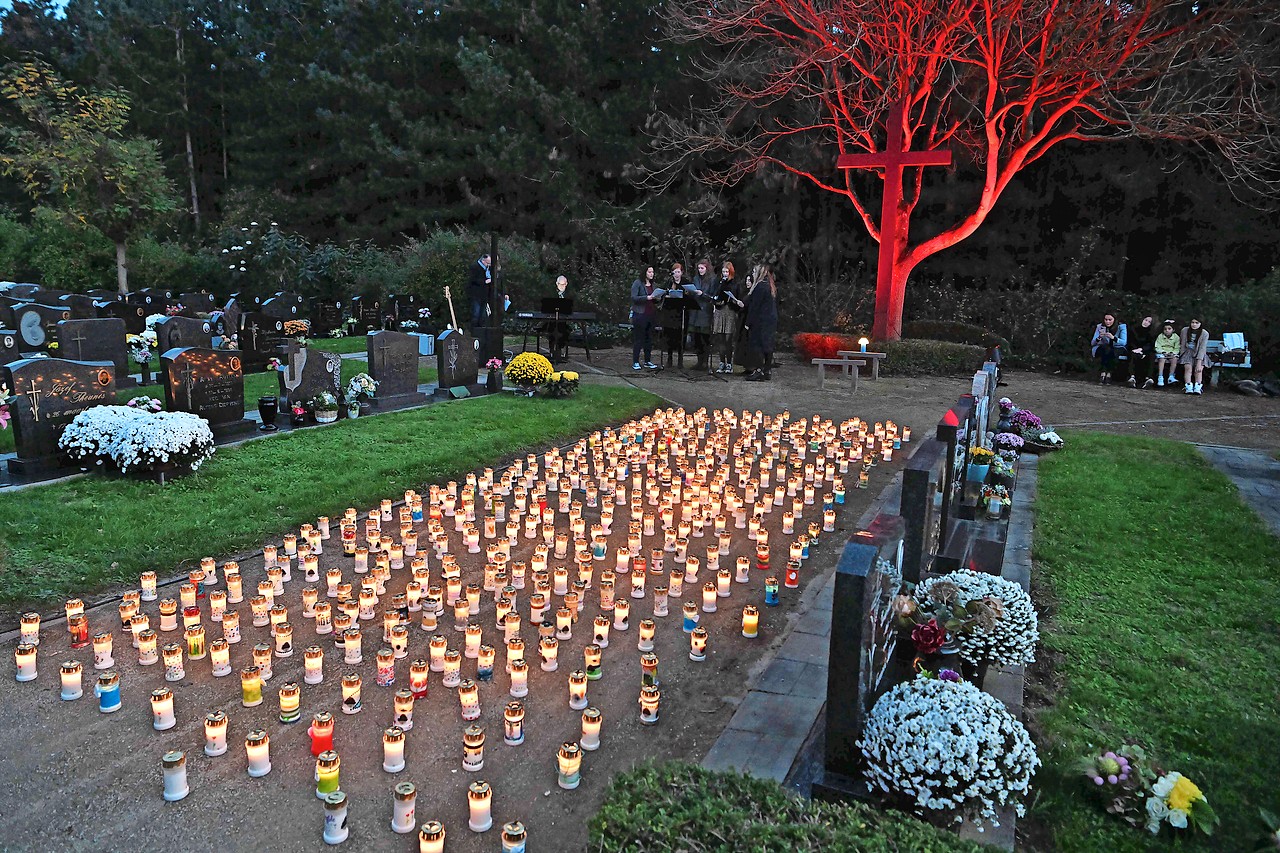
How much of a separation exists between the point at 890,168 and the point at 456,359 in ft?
41.8

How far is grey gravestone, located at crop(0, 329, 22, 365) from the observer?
12.8 metres

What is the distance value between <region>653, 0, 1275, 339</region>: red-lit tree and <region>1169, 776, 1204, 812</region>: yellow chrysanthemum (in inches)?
730

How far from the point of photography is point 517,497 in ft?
27.3

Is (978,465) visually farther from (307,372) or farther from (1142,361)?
(1142,361)

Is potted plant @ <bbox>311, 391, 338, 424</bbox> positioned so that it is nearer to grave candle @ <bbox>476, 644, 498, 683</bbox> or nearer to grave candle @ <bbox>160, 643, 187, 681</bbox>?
grave candle @ <bbox>160, 643, 187, 681</bbox>

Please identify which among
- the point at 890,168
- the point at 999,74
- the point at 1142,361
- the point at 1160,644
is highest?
the point at 999,74

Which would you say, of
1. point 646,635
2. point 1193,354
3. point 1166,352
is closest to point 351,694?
point 646,635

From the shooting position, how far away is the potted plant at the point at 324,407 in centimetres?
1138

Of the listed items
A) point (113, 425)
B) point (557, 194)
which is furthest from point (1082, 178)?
point (113, 425)

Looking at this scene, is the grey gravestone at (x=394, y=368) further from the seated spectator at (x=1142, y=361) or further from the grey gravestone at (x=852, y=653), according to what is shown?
the seated spectator at (x=1142, y=361)

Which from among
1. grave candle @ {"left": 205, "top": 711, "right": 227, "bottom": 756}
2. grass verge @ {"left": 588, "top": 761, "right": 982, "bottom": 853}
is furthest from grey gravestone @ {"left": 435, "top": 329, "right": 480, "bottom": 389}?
grass verge @ {"left": 588, "top": 761, "right": 982, "bottom": 853}

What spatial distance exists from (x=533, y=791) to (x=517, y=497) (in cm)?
469

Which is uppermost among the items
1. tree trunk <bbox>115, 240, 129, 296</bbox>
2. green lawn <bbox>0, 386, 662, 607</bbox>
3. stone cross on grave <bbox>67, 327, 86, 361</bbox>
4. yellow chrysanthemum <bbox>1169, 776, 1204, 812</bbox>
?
tree trunk <bbox>115, 240, 129, 296</bbox>

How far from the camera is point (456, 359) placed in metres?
14.3
